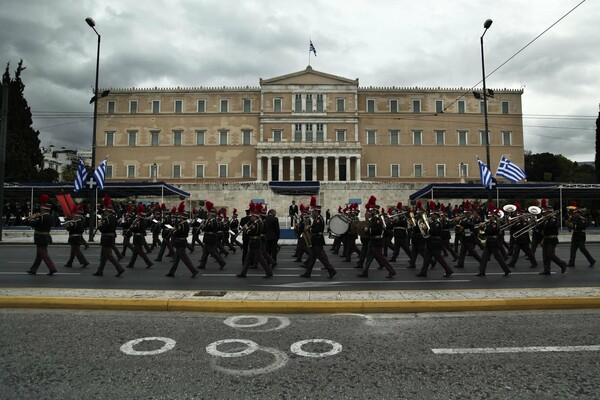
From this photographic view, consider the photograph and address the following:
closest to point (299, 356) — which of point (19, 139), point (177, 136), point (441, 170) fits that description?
point (19, 139)

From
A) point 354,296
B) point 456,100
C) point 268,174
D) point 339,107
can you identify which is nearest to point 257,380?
point 354,296

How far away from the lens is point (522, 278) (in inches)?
375

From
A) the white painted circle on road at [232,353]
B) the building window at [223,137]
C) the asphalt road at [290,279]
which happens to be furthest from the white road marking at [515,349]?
the building window at [223,137]

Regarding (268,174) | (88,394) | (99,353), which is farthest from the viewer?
(268,174)

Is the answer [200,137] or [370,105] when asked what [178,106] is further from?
[370,105]

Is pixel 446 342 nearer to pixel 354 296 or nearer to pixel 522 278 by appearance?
pixel 354 296

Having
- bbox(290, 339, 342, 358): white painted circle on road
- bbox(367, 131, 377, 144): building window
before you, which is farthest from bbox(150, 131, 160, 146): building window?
bbox(290, 339, 342, 358): white painted circle on road

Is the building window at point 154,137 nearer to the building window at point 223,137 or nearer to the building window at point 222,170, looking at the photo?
the building window at point 223,137

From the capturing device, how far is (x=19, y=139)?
4138 cm

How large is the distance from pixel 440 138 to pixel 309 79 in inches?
881

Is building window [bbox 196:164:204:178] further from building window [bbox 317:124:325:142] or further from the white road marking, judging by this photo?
the white road marking

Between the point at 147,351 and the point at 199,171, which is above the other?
the point at 199,171

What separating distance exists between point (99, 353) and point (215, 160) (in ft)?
201

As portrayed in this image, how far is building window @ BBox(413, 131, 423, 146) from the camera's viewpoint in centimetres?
6419
